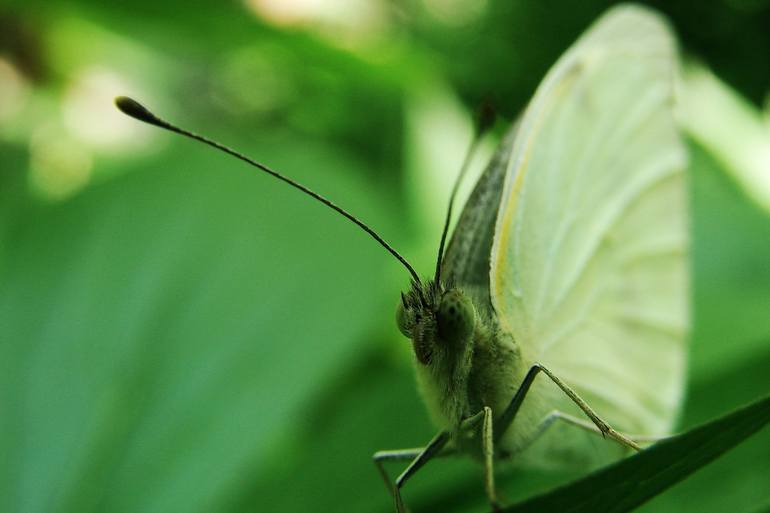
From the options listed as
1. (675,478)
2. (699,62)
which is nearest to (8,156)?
(675,478)

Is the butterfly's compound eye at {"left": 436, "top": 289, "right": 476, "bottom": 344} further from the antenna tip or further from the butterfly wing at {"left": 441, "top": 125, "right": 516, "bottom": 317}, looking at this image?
the antenna tip

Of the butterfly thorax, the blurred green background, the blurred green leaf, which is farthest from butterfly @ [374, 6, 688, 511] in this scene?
the blurred green leaf

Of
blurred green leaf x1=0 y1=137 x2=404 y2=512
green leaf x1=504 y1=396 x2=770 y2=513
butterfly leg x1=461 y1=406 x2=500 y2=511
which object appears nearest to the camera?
green leaf x1=504 y1=396 x2=770 y2=513

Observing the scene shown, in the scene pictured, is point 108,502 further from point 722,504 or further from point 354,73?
point 354,73

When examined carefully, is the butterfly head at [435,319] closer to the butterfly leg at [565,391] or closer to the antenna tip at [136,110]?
the butterfly leg at [565,391]

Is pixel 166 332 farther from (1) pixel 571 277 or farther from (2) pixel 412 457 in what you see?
(1) pixel 571 277

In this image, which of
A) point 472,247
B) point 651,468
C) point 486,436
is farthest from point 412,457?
point 651,468

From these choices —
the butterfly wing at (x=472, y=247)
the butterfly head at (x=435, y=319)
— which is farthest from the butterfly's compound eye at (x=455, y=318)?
the butterfly wing at (x=472, y=247)

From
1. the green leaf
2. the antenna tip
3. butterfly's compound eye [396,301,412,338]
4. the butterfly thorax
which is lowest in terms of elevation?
the green leaf
